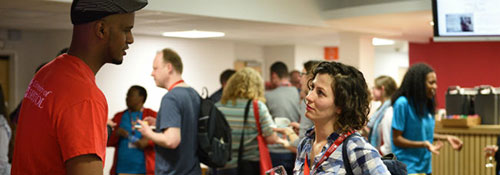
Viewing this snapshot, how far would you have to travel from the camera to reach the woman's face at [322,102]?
2625mm

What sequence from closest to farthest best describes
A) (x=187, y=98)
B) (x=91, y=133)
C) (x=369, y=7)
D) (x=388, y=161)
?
(x=91, y=133)
(x=388, y=161)
(x=187, y=98)
(x=369, y=7)

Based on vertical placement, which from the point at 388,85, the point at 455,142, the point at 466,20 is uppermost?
the point at 466,20

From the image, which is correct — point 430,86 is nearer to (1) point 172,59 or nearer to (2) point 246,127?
(2) point 246,127

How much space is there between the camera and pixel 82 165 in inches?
76.1

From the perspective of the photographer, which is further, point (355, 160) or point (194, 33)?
point (194, 33)

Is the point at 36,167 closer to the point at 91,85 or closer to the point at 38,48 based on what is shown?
the point at 91,85

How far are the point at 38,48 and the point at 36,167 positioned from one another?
28.6ft

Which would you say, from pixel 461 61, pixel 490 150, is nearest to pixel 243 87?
pixel 490 150

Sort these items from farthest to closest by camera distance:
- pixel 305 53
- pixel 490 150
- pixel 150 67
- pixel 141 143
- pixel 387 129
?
1. pixel 305 53
2. pixel 150 67
3. pixel 141 143
4. pixel 387 129
5. pixel 490 150

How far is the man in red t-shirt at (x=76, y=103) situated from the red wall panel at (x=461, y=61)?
9.77 meters

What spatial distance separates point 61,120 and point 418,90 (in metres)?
3.65

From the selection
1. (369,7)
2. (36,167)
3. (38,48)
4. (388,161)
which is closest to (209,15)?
(369,7)

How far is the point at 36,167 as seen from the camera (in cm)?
200

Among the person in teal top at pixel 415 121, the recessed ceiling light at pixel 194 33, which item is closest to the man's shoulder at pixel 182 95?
the person in teal top at pixel 415 121
